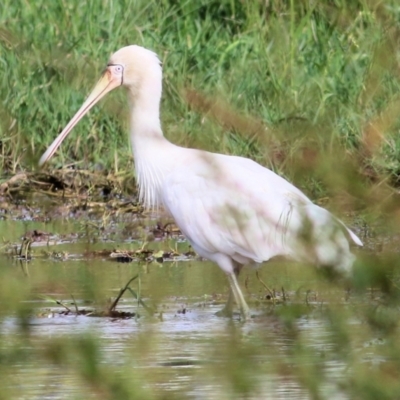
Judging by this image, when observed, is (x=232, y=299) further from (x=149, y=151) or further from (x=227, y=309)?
(x=149, y=151)

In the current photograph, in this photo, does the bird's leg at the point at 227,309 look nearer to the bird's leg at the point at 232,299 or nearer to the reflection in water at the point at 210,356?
the bird's leg at the point at 232,299

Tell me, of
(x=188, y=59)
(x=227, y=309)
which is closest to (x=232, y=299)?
(x=227, y=309)

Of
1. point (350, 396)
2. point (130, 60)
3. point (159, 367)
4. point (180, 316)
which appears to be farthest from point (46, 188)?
point (350, 396)

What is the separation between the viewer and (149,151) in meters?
6.38

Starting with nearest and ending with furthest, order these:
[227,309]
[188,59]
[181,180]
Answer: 1. [227,309]
2. [181,180]
3. [188,59]

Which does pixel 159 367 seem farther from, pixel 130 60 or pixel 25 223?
pixel 25 223

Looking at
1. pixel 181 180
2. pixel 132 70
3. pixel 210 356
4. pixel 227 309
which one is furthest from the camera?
pixel 132 70

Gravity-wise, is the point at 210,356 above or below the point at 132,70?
below

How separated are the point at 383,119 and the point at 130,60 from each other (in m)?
4.97

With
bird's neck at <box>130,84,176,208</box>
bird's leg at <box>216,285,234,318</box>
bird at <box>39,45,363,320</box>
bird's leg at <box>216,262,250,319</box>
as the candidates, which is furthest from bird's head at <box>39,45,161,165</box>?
bird's leg at <box>216,285,234,318</box>

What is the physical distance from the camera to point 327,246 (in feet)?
6.98

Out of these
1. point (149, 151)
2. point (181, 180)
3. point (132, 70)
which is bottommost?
point (181, 180)

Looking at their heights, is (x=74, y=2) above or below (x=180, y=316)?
above

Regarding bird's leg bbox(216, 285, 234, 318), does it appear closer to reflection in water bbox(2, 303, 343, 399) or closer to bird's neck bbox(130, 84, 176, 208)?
bird's neck bbox(130, 84, 176, 208)
